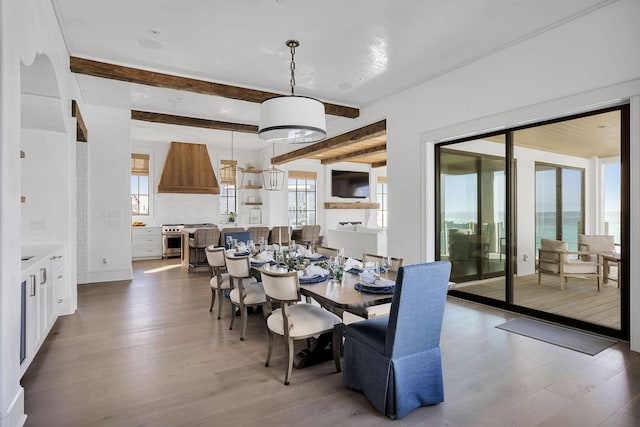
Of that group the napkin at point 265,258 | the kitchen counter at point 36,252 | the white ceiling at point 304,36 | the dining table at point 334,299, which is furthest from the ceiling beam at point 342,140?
the kitchen counter at point 36,252

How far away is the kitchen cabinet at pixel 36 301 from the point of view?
2.59m

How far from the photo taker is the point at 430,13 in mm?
3332

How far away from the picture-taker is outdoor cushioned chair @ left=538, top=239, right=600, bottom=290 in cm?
362

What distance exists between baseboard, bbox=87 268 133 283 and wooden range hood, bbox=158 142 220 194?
331 cm

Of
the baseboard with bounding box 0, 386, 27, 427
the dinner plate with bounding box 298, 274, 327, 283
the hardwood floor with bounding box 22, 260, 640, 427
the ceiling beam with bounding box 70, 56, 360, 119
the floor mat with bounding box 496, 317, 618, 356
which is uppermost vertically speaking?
the ceiling beam with bounding box 70, 56, 360, 119

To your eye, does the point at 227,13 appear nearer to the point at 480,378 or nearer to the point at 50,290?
the point at 50,290

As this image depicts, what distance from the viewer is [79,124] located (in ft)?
16.6

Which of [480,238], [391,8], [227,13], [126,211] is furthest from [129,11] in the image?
[480,238]

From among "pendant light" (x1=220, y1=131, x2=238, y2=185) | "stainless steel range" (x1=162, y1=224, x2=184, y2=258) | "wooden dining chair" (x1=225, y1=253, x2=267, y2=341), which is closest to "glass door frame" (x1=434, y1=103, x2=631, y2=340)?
"wooden dining chair" (x1=225, y1=253, x2=267, y2=341)

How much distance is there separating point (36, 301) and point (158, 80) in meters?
3.09

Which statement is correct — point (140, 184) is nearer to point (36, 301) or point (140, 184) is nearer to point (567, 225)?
point (36, 301)

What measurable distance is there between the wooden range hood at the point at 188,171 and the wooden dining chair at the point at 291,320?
24.7ft

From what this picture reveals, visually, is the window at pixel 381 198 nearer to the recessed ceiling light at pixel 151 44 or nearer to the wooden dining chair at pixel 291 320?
the recessed ceiling light at pixel 151 44

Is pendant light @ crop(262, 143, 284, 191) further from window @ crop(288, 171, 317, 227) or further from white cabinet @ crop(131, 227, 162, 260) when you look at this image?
white cabinet @ crop(131, 227, 162, 260)
